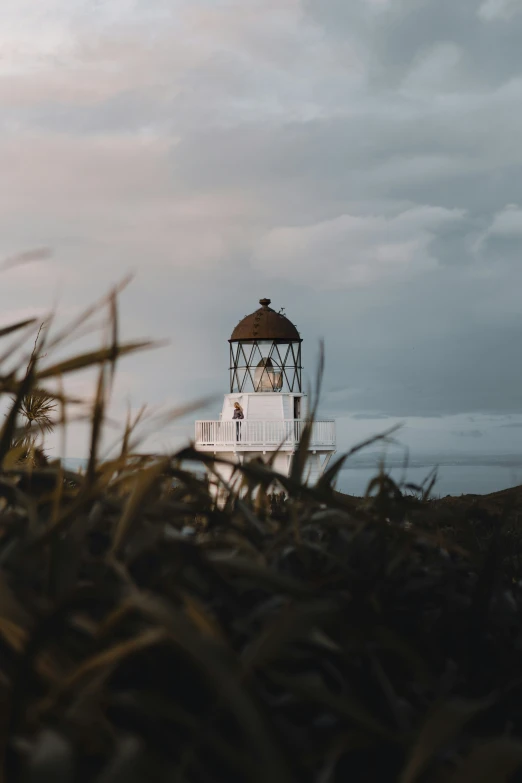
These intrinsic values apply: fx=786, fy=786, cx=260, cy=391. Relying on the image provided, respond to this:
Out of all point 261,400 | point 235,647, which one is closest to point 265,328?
point 261,400

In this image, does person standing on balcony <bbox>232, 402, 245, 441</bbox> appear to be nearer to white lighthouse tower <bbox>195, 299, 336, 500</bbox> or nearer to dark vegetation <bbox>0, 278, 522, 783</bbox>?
white lighthouse tower <bbox>195, 299, 336, 500</bbox>

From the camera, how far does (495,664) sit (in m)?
0.86

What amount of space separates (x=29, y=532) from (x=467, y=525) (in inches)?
28.1

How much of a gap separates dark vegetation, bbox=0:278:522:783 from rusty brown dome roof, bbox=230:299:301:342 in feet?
107

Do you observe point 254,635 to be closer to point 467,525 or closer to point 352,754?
point 352,754

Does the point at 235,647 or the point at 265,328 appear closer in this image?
the point at 235,647

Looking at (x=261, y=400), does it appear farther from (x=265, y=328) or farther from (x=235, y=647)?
(x=235, y=647)

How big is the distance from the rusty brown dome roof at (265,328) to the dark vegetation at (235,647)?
32764mm

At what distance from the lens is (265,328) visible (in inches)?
1335

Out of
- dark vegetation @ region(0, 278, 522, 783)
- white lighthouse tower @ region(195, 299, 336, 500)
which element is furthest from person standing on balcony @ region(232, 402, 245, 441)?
dark vegetation @ region(0, 278, 522, 783)

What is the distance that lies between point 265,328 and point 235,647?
109 feet

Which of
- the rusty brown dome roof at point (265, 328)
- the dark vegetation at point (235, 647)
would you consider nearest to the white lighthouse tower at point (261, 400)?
the rusty brown dome roof at point (265, 328)

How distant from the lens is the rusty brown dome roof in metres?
33.8

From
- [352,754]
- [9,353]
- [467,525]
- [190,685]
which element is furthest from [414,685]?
[9,353]
